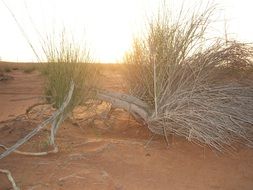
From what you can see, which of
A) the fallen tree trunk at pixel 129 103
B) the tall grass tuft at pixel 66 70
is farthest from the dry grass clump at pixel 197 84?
the tall grass tuft at pixel 66 70

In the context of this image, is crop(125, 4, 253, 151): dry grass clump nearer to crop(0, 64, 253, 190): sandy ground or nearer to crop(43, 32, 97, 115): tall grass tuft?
crop(0, 64, 253, 190): sandy ground

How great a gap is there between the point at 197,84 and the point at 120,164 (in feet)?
5.04

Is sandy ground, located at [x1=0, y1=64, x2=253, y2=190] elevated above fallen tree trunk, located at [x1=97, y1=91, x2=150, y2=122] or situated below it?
below

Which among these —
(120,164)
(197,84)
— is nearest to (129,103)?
(197,84)

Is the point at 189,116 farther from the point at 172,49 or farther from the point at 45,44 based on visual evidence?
the point at 45,44

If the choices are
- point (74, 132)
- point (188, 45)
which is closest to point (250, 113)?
point (188, 45)

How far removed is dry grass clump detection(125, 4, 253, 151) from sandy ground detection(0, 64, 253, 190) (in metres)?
0.27

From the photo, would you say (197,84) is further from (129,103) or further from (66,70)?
(66,70)

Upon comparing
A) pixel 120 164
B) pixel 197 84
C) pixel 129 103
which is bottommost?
pixel 120 164

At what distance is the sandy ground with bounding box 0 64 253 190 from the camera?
424 centimetres

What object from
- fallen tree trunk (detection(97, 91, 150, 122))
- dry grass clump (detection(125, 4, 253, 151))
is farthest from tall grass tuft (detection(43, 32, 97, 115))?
dry grass clump (detection(125, 4, 253, 151))

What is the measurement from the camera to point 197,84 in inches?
220

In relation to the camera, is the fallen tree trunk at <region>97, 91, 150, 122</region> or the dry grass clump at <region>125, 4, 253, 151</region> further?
the fallen tree trunk at <region>97, 91, 150, 122</region>

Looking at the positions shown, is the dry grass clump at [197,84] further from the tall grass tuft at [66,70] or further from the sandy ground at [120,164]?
the tall grass tuft at [66,70]
